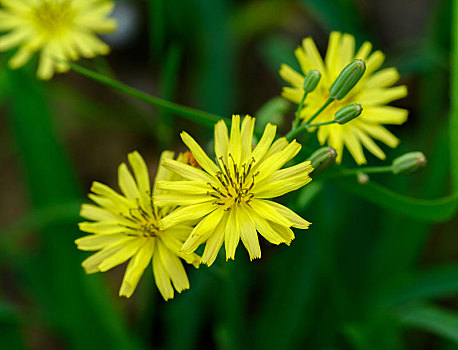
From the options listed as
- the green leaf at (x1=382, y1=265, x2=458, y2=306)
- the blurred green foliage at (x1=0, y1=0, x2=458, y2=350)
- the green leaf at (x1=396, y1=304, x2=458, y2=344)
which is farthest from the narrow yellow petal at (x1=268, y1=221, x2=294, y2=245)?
the green leaf at (x1=382, y1=265, x2=458, y2=306)

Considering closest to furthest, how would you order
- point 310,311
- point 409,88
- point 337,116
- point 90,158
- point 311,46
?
1. point 337,116
2. point 311,46
3. point 310,311
4. point 409,88
5. point 90,158

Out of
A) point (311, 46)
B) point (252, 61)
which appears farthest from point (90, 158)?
point (311, 46)

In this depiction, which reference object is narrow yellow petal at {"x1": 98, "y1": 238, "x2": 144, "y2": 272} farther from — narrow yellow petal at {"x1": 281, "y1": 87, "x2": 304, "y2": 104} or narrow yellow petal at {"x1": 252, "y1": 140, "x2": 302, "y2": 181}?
narrow yellow petal at {"x1": 281, "y1": 87, "x2": 304, "y2": 104}

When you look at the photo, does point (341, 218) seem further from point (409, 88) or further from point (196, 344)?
point (409, 88)

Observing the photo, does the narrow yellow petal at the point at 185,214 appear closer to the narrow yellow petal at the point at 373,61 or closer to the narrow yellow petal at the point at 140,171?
the narrow yellow petal at the point at 140,171

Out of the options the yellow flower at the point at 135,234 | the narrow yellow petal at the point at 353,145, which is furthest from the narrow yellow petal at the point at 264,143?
the narrow yellow petal at the point at 353,145

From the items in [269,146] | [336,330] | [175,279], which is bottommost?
[336,330]
